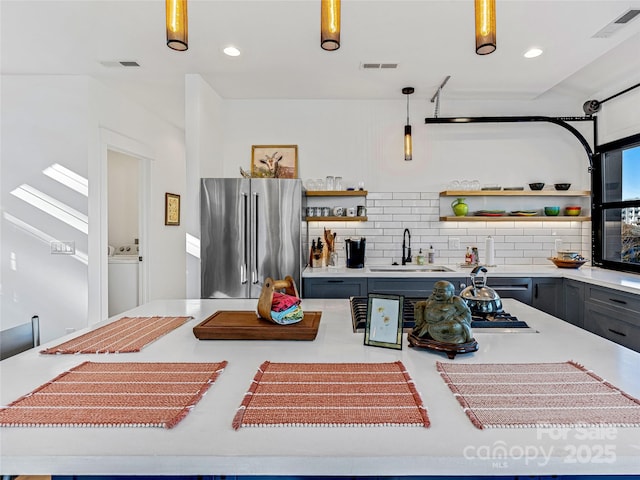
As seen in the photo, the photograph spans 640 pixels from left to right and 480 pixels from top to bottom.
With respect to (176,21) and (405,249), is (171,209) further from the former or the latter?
(176,21)

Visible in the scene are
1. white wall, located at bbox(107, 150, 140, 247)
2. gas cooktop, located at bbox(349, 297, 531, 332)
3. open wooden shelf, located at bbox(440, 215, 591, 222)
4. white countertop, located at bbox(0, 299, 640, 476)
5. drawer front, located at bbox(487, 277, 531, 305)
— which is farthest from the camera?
white wall, located at bbox(107, 150, 140, 247)

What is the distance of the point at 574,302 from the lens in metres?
3.27

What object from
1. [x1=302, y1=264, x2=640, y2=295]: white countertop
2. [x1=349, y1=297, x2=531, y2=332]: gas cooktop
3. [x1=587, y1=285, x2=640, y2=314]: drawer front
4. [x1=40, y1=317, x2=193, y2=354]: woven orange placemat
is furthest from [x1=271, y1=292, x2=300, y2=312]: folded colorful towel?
[x1=587, y1=285, x2=640, y2=314]: drawer front

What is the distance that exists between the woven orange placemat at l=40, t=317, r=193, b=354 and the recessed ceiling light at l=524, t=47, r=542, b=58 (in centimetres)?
303

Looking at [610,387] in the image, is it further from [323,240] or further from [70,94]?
[70,94]

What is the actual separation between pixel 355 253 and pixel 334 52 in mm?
1788

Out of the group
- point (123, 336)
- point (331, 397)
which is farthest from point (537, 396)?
point (123, 336)

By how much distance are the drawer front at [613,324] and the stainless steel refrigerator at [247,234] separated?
240cm

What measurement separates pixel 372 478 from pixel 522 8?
263cm

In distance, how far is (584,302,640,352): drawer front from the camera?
267cm

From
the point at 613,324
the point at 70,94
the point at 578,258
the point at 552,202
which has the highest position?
the point at 70,94

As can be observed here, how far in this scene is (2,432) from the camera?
78 centimetres

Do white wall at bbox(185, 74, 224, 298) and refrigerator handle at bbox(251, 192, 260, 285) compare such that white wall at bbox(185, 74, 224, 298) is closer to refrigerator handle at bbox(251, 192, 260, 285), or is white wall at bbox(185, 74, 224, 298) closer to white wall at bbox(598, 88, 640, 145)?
refrigerator handle at bbox(251, 192, 260, 285)

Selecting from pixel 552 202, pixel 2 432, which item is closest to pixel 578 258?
pixel 552 202
